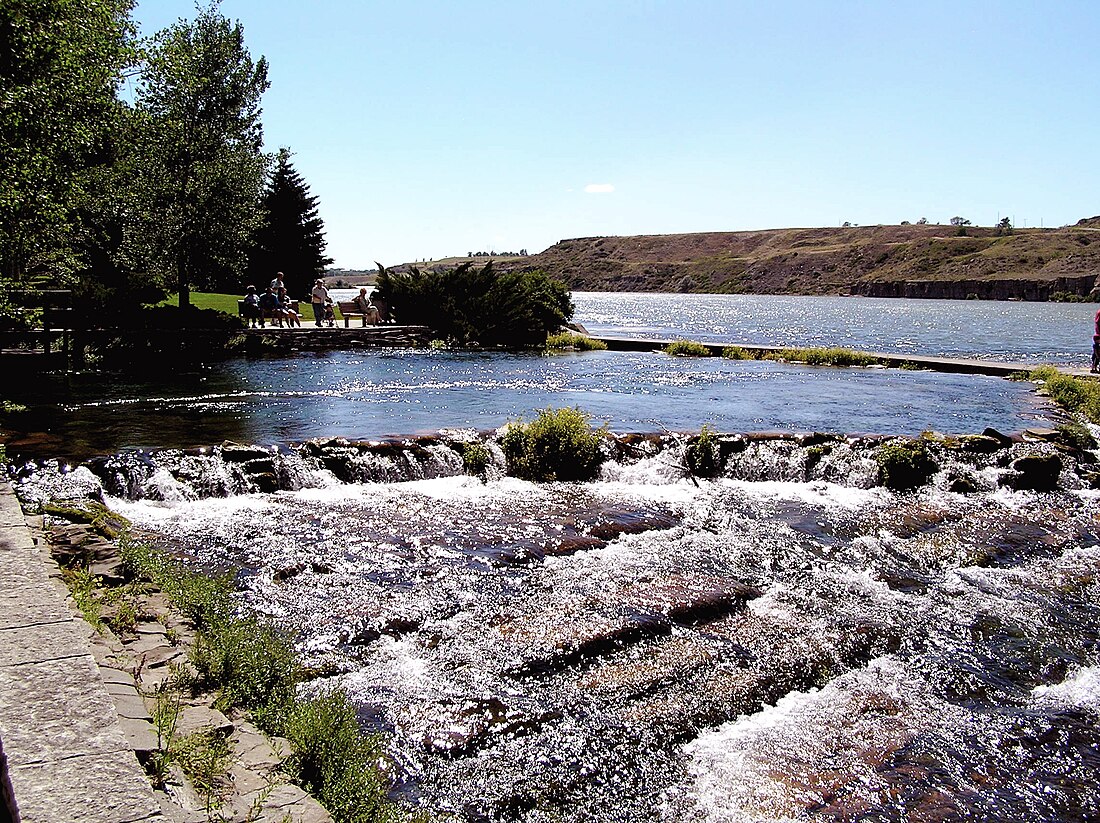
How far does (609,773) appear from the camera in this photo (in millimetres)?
5691

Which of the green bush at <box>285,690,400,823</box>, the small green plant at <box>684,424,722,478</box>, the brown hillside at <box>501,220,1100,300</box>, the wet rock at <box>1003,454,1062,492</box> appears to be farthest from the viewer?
the brown hillside at <box>501,220,1100,300</box>

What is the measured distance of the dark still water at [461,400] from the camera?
1512cm

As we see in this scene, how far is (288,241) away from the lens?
51.2m

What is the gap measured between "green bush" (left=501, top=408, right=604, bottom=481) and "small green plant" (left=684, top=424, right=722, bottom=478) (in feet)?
5.70

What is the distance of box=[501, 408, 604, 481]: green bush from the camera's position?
13906 mm

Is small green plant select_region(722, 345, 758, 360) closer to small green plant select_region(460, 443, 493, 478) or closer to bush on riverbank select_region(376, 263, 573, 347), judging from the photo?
bush on riverbank select_region(376, 263, 573, 347)

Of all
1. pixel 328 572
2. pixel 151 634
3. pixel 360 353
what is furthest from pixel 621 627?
pixel 360 353

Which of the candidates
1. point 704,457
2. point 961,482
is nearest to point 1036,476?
point 961,482

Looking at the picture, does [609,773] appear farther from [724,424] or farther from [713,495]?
[724,424]

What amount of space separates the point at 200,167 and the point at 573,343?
1578 cm

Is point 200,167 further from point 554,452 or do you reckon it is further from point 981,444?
point 981,444

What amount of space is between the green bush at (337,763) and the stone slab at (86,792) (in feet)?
4.08

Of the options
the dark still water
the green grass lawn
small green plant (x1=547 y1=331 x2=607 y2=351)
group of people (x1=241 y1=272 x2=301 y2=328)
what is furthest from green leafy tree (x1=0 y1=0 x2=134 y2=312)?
the green grass lawn

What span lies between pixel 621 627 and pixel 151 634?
416cm
